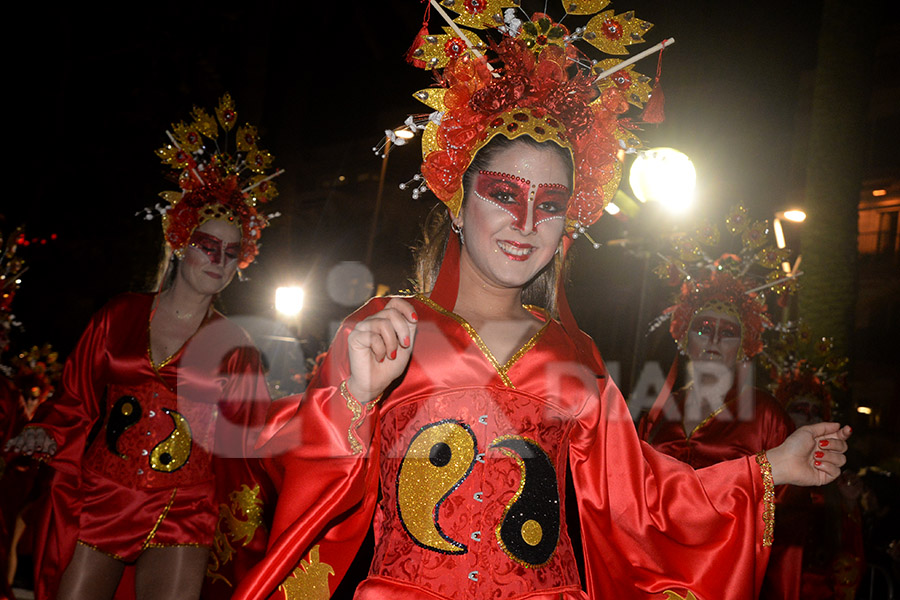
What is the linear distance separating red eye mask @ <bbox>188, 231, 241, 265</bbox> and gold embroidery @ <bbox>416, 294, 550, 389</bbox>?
102 inches

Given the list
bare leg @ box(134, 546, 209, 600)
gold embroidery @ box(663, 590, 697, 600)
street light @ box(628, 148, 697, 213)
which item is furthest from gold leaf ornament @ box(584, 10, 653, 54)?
street light @ box(628, 148, 697, 213)

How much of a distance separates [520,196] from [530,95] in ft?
1.45

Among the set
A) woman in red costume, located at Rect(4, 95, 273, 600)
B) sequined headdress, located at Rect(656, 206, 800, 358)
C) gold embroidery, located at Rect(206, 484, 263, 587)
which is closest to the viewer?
woman in red costume, located at Rect(4, 95, 273, 600)

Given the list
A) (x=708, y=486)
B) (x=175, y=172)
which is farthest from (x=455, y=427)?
(x=175, y=172)

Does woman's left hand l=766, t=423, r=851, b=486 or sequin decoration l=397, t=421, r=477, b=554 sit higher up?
woman's left hand l=766, t=423, r=851, b=486

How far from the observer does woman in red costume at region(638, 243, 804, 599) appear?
5788 mm

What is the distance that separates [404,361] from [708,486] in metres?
1.19

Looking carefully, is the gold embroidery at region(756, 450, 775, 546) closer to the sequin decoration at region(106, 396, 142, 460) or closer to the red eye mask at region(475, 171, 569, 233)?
the red eye mask at region(475, 171, 569, 233)

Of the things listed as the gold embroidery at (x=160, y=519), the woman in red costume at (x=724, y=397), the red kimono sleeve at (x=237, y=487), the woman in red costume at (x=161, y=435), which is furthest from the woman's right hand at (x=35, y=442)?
the woman in red costume at (x=724, y=397)

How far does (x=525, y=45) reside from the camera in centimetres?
295

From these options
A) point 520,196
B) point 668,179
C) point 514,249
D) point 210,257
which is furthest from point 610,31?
point 668,179

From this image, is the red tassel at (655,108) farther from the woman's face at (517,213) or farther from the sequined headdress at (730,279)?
the sequined headdress at (730,279)

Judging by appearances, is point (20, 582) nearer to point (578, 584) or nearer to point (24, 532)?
point (24, 532)

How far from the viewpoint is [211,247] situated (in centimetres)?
496
